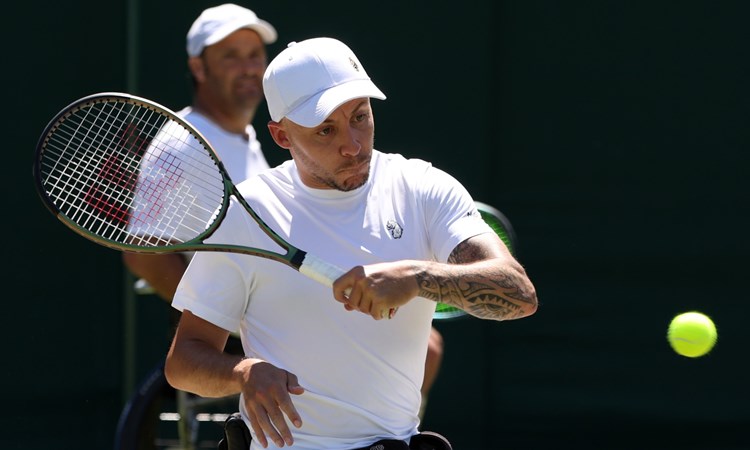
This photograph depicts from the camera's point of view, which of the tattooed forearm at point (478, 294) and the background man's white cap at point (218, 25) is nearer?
the tattooed forearm at point (478, 294)

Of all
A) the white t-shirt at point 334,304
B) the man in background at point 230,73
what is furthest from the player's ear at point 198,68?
the white t-shirt at point 334,304

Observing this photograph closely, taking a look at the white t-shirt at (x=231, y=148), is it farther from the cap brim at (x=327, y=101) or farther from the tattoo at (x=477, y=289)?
the tattoo at (x=477, y=289)

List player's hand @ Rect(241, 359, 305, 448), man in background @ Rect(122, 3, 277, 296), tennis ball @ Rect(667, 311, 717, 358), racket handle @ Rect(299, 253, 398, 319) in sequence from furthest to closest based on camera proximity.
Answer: man in background @ Rect(122, 3, 277, 296)
tennis ball @ Rect(667, 311, 717, 358)
racket handle @ Rect(299, 253, 398, 319)
player's hand @ Rect(241, 359, 305, 448)

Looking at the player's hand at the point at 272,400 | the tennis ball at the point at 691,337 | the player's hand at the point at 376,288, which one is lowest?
the player's hand at the point at 272,400

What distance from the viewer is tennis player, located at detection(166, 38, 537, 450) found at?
108 inches

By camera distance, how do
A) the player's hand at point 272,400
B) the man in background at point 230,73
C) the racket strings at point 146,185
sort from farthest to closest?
the man in background at point 230,73
the racket strings at point 146,185
the player's hand at point 272,400

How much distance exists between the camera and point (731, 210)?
496 cm

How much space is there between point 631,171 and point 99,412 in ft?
8.55

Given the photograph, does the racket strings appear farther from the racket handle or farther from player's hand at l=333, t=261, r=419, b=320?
player's hand at l=333, t=261, r=419, b=320

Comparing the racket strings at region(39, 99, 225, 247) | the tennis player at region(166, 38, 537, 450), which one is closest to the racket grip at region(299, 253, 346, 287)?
the tennis player at region(166, 38, 537, 450)

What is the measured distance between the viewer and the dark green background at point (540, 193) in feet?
16.4

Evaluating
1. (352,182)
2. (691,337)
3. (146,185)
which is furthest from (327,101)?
(691,337)

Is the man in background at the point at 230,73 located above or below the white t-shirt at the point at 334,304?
above

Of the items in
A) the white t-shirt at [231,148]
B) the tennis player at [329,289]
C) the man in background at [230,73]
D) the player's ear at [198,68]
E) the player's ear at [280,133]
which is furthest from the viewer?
the player's ear at [198,68]
